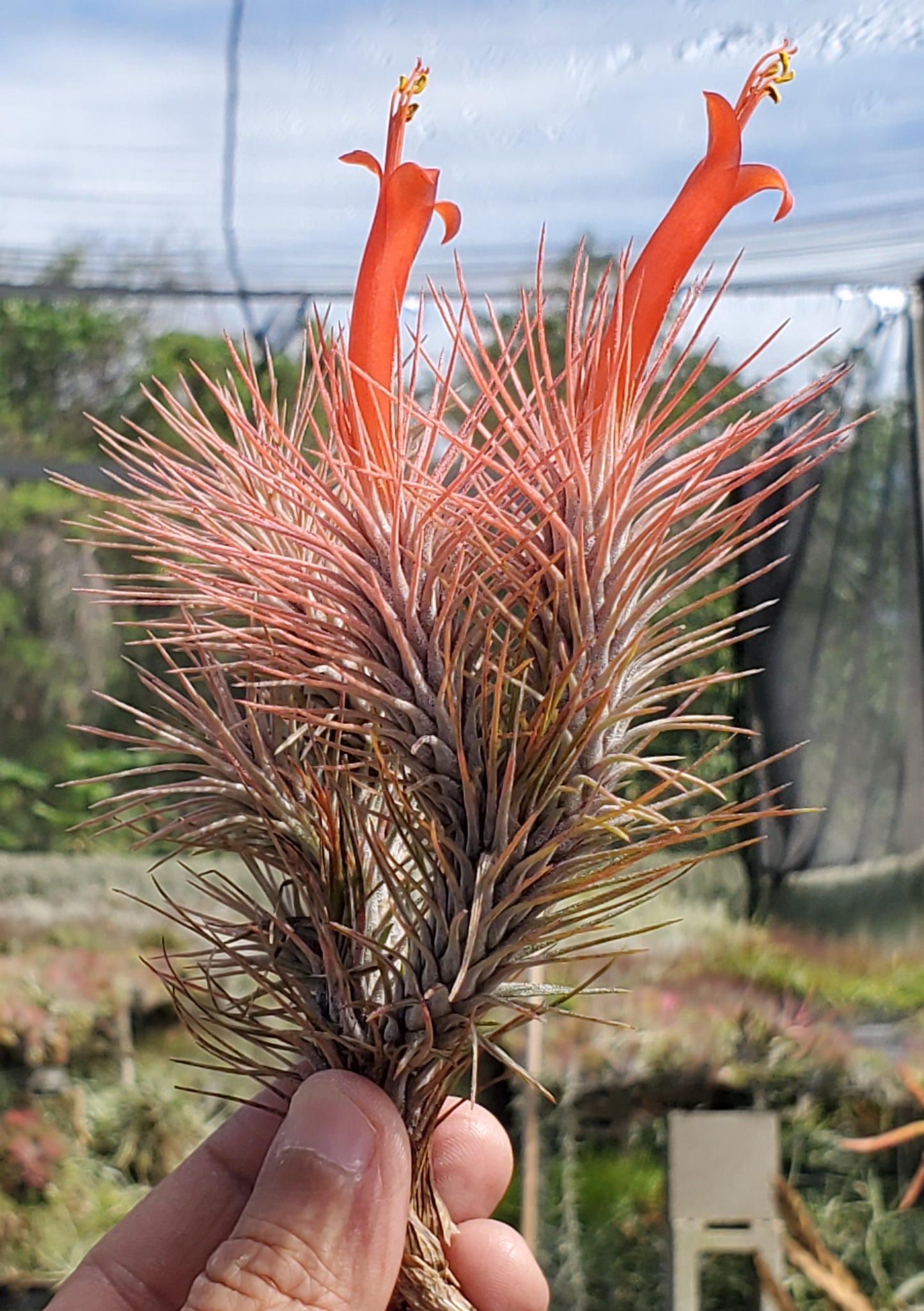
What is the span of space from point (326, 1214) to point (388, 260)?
0.23 metres

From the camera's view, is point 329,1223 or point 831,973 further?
point 831,973

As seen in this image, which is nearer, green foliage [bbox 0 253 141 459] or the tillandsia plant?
the tillandsia plant

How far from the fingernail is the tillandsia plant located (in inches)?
0.4

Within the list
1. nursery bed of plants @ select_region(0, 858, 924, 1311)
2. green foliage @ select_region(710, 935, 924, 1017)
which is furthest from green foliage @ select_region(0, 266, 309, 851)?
green foliage @ select_region(710, 935, 924, 1017)

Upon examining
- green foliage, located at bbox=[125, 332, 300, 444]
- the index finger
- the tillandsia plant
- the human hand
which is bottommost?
the index finger

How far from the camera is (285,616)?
0.24m

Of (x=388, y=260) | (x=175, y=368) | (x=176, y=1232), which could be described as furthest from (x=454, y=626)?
(x=175, y=368)

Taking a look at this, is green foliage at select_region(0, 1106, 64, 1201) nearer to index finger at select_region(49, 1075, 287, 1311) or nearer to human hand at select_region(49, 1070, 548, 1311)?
index finger at select_region(49, 1075, 287, 1311)

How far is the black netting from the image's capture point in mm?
1354

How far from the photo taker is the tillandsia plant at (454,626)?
0.23 m

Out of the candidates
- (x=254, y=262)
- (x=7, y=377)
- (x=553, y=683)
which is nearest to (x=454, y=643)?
→ (x=553, y=683)

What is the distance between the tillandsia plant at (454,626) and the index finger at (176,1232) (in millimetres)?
150

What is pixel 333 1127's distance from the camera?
262mm

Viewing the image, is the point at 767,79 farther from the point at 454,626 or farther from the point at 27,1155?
the point at 27,1155
